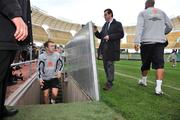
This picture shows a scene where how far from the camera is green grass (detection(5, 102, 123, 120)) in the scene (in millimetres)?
3820

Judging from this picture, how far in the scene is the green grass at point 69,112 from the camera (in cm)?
382

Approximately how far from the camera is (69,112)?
4.16 metres

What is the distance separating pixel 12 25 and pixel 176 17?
77.5 meters

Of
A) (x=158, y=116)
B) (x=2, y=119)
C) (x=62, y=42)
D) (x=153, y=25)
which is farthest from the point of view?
(x=62, y=42)

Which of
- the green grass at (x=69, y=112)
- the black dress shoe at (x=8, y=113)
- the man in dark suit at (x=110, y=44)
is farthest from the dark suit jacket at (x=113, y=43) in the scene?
the black dress shoe at (x=8, y=113)

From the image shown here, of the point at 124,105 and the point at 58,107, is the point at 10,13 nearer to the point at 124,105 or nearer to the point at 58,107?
the point at 58,107

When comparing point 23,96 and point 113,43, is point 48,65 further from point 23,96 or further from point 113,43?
point 113,43

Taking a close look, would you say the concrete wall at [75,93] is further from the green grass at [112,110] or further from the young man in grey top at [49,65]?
the green grass at [112,110]

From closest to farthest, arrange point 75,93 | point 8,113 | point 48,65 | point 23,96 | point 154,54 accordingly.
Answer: point 8,113 → point 154,54 → point 23,96 → point 48,65 → point 75,93

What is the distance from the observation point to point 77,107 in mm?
4488

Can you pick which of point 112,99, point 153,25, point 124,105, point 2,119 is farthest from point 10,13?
point 153,25

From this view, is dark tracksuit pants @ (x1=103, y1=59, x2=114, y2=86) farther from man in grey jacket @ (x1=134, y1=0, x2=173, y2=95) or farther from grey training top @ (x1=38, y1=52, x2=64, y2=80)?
grey training top @ (x1=38, y1=52, x2=64, y2=80)

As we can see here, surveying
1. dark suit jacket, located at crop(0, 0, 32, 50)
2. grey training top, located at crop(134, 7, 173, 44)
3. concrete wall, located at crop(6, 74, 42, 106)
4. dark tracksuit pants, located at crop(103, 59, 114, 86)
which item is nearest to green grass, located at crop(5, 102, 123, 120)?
dark suit jacket, located at crop(0, 0, 32, 50)

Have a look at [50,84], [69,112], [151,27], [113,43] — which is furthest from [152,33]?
[50,84]
